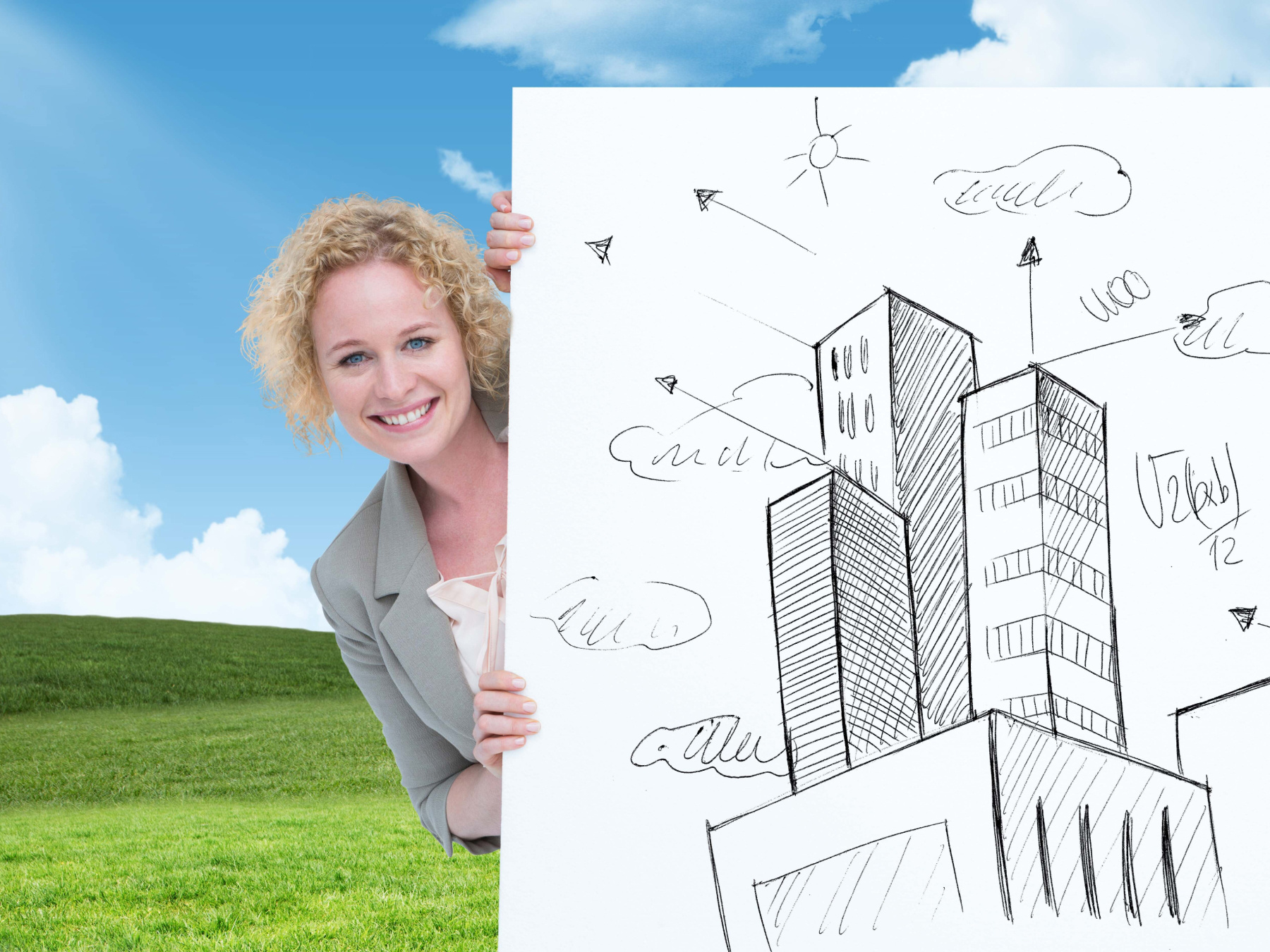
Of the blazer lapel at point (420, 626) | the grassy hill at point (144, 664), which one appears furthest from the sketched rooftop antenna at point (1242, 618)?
the grassy hill at point (144, 664)

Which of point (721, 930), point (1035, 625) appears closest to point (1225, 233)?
point (1035, 625)

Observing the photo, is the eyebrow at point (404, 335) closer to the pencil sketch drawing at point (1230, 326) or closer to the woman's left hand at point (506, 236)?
the woman's left hand at point (506, 236)

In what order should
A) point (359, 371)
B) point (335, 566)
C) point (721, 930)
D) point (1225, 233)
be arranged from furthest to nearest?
point (335, 566), point (359, 371), point (1225, 233), point (721, 930)

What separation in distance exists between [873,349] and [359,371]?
99 centimetres

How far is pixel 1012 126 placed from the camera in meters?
1.66

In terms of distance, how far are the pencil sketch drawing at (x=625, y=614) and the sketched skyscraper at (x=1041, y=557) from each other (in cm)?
47

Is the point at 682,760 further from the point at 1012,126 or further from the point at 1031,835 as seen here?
the point at 1012,126

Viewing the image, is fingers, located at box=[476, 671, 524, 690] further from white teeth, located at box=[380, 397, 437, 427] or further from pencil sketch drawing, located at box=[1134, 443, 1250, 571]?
pencil sketch drawing, located at box=[1134, 443, 1250, 571]

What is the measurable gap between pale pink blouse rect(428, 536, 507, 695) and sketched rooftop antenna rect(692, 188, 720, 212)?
30.8 inches

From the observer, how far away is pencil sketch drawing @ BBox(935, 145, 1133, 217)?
5.34ft

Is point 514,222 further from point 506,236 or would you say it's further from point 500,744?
point 500,744

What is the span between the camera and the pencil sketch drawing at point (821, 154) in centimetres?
163

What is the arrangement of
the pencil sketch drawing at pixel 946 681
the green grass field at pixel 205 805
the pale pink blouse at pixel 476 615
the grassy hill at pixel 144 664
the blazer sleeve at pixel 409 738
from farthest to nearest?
the grassy hill at pixel 144 664 → the green grass field at pixel 205 805 → the blazer sleeve at pixel 409 738 → the pale pink blouse at pixel 476 615 → the pencil sketch drawing at pixel 946 681

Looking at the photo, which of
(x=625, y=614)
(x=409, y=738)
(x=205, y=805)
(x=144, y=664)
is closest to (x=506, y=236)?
(x=625, y=614)
